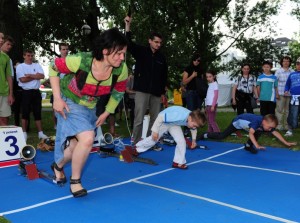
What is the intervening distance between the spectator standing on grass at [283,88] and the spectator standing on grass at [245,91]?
0.83 m

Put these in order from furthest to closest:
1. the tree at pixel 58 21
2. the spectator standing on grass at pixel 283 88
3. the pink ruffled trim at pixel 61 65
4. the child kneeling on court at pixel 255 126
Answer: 1. the tree at pixel 58 21
2. the spectator standing on grass at pixel 283 88
3. the child kneeling on court at pixel 255 126
4. the pink ruffled trim at pixel 61 65

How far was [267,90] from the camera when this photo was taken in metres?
8.15

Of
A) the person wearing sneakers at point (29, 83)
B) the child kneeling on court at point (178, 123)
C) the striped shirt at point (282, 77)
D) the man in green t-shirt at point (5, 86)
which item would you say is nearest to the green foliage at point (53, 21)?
the person wearing sneakers at point (29, 83)

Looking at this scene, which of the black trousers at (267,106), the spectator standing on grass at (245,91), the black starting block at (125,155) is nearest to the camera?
the black starting block at (125,155)

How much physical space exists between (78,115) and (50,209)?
98cm

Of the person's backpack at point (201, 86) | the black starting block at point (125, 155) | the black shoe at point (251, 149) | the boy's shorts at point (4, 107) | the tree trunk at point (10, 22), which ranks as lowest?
the black starting block at point (125, 155)

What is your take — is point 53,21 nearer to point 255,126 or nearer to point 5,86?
point 5,86

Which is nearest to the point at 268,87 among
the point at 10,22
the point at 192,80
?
the point at 192,80

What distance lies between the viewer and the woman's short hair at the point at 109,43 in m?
3.32

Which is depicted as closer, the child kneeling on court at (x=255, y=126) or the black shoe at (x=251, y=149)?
the child kneeling on court at (x=255, y=126)

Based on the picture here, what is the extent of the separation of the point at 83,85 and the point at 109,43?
523 mm

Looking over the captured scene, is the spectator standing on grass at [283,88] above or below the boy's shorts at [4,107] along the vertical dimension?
above

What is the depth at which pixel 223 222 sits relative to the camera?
2969 mm

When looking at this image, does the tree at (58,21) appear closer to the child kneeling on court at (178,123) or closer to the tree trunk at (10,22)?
the tree trunk at (10,22)
